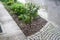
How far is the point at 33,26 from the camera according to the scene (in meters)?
7.11

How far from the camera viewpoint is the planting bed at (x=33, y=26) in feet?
Result: 21.9

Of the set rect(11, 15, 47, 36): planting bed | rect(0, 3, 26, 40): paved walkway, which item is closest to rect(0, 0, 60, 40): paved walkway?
rect(0, 3, 26, 40): paved walkway

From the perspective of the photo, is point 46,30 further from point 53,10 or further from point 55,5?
point 55,5

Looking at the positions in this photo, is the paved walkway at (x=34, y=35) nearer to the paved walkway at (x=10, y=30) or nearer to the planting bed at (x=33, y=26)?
the paved walkway at (x=10, y=30)

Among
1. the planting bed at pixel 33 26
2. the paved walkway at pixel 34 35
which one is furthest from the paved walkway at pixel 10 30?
the planting bed at pixel 33 26

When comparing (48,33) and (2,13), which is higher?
(48,33)

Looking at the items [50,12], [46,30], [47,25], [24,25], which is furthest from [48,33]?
[50,12]

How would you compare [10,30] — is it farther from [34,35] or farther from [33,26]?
[34,35]

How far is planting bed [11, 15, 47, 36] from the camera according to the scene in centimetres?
669

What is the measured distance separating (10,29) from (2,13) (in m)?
2.89

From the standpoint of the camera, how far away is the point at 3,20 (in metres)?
8.51

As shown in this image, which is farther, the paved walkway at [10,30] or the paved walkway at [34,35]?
the paved walkway at [10,30]

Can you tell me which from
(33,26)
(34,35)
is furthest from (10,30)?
(34,35)

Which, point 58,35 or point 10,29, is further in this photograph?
point 10,29
